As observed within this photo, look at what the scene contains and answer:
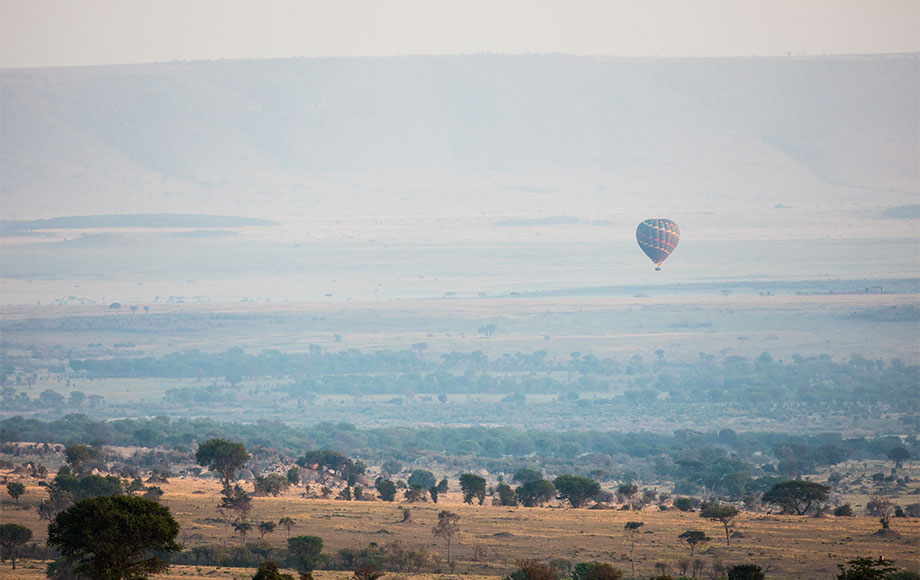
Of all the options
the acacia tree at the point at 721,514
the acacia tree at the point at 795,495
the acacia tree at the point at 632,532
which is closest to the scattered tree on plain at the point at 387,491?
the acacia tree at the point at 632,532

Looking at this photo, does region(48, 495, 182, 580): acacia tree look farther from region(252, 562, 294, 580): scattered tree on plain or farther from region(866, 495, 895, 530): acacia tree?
region(866, 495, 895, 530): acacia tree

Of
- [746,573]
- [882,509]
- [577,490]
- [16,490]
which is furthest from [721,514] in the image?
[16,490]

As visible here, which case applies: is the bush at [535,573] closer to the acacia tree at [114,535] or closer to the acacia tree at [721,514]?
the acacia tree at [114,535]

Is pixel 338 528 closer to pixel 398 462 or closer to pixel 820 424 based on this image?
pixel 398 462

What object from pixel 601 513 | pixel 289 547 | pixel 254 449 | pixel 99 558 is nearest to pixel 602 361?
pixel 254 449

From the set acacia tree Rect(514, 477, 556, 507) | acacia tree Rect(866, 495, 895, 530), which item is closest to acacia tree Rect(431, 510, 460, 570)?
acacia tree Rect(514, 477, 556, 507)

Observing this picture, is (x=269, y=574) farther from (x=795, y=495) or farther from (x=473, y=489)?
(x=795, y=495)

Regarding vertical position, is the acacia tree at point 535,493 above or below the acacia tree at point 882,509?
above
